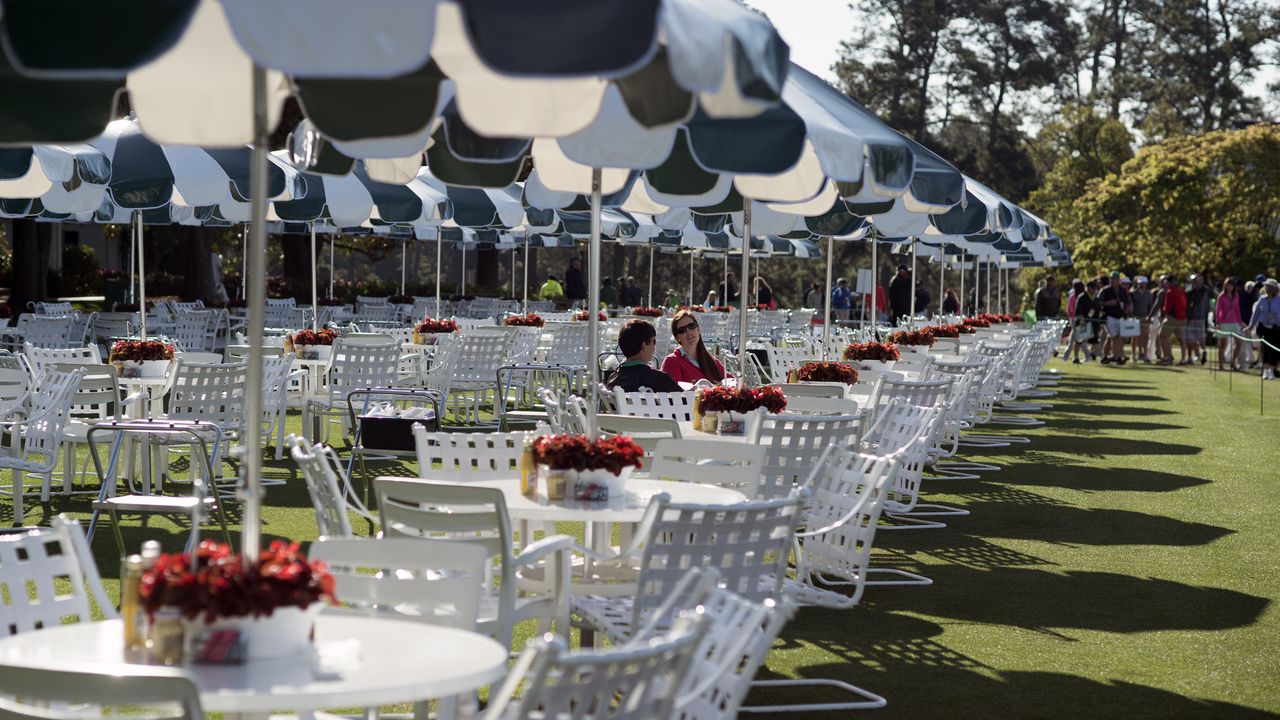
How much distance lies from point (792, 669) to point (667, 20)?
3288 mm

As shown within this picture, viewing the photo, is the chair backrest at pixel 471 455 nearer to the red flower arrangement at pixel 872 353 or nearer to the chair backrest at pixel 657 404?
the chair backrest at pixel 657 404

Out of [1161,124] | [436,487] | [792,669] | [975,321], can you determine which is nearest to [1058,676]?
[792,669]

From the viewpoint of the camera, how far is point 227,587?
10.9 ft

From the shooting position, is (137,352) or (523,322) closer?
(137,352)

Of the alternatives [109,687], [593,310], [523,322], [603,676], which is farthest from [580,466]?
[523,322]

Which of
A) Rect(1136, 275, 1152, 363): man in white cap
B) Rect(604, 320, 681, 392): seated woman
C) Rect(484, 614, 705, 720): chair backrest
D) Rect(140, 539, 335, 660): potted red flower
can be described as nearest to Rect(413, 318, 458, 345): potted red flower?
Rect(604, 320, 681, 392): seated woman

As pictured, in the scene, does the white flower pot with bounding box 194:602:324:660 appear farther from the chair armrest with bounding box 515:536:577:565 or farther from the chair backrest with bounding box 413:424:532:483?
the chair backrest with bounding box 413:424:532:483

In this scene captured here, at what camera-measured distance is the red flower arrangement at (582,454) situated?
560 centimetres

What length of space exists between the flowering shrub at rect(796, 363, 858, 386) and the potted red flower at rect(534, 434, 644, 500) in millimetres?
4680

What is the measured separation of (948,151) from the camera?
56438mm

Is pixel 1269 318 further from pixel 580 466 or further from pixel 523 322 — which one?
pixel 580 466

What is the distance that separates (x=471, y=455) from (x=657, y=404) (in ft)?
8.33

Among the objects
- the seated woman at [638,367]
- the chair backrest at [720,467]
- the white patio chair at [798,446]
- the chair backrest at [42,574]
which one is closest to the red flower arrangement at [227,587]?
the chair backrest at [42,574]

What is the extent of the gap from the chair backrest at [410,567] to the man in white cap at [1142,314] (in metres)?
30.8
